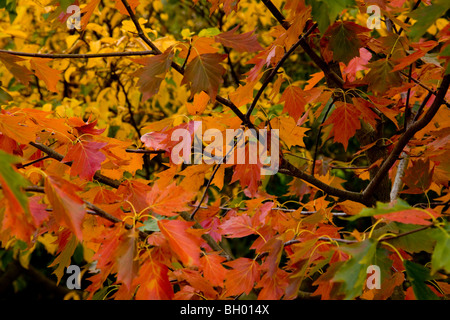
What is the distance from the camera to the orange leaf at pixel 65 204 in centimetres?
78

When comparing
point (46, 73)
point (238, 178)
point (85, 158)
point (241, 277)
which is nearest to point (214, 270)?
point (241, 277)

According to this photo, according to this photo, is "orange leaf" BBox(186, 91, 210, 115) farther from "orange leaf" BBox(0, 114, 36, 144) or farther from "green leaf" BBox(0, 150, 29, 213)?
"green leaf" BBox(0, 150, 29, 213)

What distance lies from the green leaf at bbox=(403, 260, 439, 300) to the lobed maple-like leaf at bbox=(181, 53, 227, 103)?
1.84 feet

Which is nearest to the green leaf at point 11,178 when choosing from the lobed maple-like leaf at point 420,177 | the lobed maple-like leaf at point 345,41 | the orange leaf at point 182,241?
the orange leaf at point 182,241

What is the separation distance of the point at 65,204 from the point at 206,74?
456mm

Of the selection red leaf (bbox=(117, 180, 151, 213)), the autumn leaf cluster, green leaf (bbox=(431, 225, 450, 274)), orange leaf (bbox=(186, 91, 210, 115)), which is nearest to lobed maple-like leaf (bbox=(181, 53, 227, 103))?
the autumn leaf cluster

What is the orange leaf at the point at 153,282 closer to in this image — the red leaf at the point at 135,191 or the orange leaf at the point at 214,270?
the orange leaf at the point at 214,270

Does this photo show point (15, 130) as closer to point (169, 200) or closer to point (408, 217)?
point (169, 200)

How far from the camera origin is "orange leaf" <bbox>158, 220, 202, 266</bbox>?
0.84 m

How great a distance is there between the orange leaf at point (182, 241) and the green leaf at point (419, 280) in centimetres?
39

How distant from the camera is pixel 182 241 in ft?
2.85
